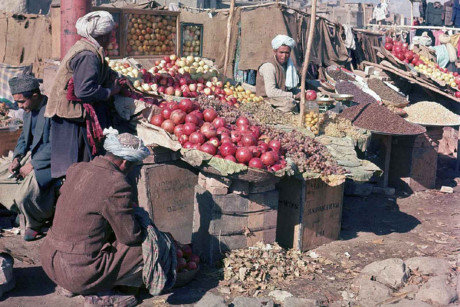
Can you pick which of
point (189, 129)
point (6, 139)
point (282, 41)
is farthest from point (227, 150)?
point (6, 139)

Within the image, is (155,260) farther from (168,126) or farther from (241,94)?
(241,94)

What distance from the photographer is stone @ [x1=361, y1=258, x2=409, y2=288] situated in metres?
4.64

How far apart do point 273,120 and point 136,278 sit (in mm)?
2737

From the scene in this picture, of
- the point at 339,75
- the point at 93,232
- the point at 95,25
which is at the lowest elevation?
the point at 93,232

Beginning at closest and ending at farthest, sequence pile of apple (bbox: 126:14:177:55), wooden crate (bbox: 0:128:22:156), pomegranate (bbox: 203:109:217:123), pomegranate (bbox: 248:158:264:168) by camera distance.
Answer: pomegranate (bbox: 248:158:264:168)
pomegranate (bbox: 203:109:217:123)
wooden crate (bbox: 0:128:22:156)
pile of apple (bbox: 126:14:177:55)

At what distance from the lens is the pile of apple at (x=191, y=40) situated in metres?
8.56

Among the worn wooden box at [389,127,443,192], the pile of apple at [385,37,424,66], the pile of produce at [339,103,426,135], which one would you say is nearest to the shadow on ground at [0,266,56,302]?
the pile of produce at [339,103,426,135]

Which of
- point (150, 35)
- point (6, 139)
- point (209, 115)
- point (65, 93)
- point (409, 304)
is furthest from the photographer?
point (150, 35)

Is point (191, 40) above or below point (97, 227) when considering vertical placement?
above

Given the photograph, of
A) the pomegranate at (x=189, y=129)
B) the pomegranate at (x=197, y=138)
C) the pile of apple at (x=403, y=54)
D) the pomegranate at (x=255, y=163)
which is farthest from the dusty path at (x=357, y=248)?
the pile of apple at (x=403, y=54)

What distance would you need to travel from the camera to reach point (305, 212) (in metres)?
5.30

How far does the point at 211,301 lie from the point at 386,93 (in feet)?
22.1

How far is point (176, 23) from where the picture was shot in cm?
817

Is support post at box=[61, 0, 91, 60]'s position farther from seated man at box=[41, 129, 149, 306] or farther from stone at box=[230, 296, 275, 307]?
stone at box=[230, 296, 275, 307]
